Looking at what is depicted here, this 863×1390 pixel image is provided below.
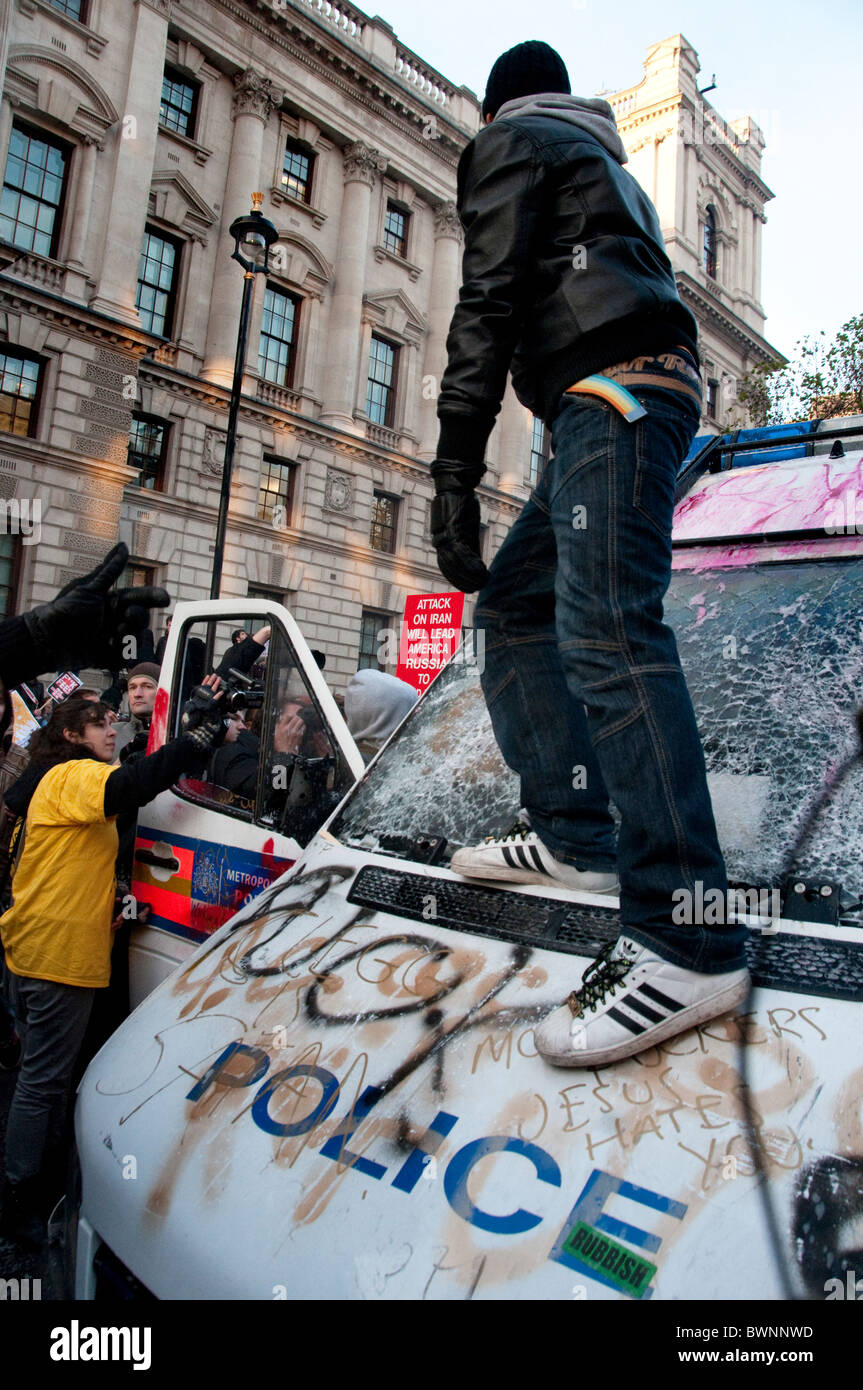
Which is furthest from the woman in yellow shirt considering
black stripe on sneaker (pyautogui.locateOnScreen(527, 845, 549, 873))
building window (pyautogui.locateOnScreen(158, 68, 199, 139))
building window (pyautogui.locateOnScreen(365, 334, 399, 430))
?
building window (pyautogui.locateOnScreen(365, 334, 399, 430))

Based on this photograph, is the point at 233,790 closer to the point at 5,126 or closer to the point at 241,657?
the point at 241,657

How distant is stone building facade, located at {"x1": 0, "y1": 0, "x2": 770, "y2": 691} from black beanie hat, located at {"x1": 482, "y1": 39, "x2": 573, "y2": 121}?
708 inches

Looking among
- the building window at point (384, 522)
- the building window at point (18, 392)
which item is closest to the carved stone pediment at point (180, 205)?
the building window at point (18, 392)

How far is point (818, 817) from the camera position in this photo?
1718 mm

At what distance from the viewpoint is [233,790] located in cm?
325

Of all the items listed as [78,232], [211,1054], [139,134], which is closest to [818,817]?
[211,1054]

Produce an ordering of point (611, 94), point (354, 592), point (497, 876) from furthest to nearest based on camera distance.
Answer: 1. point (611, 94)
2. point (354, 592)
3. point (497, 876)

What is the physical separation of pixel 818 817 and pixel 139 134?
77.3 feet

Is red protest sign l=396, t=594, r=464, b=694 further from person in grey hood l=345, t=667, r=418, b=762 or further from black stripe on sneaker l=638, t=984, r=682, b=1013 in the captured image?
black stripe on sneaker l=638, t=984, r=682, b=1013

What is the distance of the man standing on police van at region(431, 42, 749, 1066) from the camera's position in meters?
1.45

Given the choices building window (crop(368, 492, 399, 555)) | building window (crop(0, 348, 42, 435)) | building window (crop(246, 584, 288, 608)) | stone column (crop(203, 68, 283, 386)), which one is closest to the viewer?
building window (crop(0, 348, 42, 435))

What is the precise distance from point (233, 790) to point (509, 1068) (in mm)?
2044

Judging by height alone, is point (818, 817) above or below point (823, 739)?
below

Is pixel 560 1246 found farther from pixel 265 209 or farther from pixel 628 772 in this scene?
pixel 265 209
